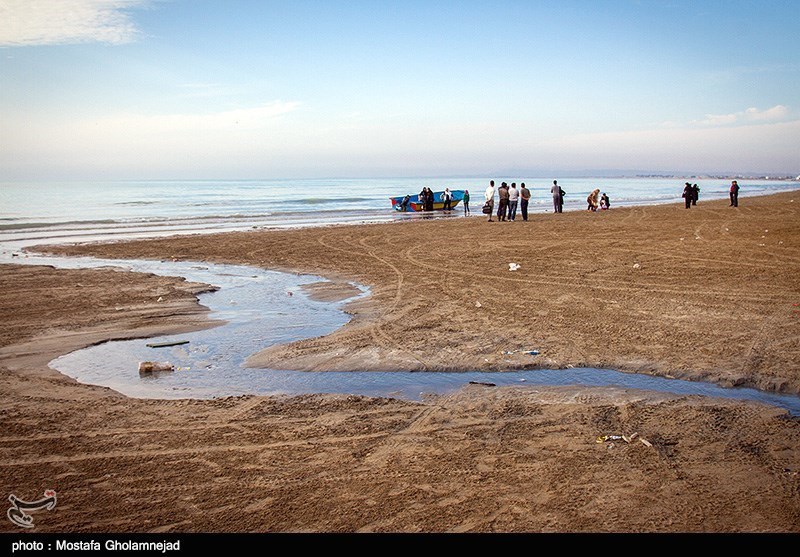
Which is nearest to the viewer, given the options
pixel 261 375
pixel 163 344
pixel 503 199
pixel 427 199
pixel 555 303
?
pixel 261 375

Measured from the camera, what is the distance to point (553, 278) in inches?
501

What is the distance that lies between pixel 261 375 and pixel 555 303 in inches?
211

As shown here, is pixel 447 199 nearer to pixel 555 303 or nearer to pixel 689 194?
pixel 689 194

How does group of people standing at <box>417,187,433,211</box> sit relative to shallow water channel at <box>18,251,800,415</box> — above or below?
above

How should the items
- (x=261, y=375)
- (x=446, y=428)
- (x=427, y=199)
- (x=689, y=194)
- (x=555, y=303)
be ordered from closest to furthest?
(x=446, y=428), (x=261, y=375), (x=555, y=303), (x=689, y=194), (x=427, y=199)

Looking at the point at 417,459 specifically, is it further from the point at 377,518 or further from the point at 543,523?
the point at 543,523

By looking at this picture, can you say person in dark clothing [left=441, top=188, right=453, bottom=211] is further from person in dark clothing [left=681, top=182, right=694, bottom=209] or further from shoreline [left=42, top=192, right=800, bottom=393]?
shoreline [left=42, top=192, right=800, bottom=393]

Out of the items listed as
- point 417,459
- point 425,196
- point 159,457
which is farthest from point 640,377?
point 425,196

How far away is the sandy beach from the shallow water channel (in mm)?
278

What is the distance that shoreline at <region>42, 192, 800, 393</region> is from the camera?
7430mm

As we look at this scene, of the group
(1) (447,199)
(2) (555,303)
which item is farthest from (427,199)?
(2) (555,303)

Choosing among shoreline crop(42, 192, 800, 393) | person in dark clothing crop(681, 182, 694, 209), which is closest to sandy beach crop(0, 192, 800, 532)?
shoreline crop(42, 192, 800, 393)

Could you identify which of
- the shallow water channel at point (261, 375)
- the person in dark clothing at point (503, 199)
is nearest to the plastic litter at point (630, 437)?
the shallow water channel at point (261, 375)

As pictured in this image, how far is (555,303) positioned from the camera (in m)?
10.5
